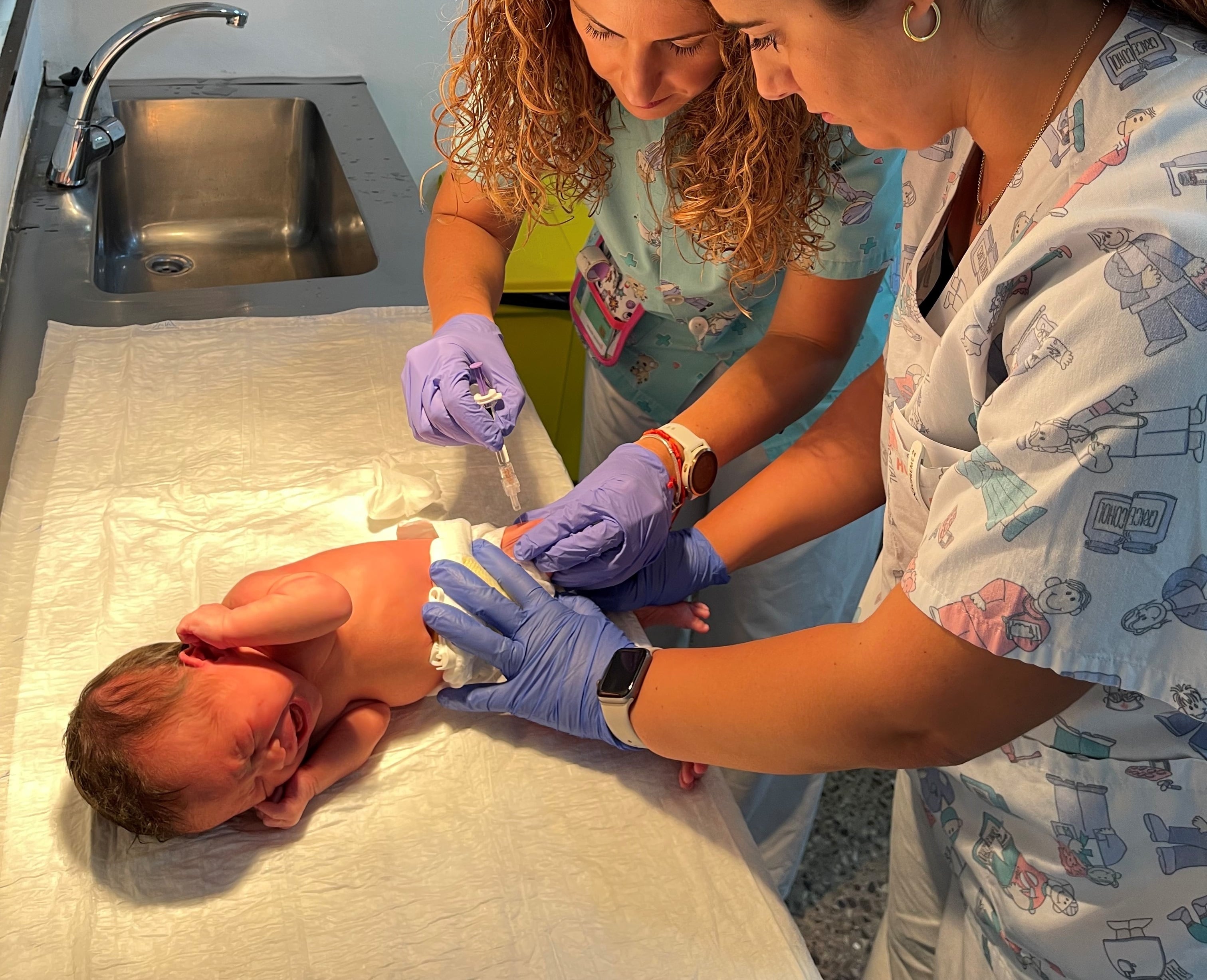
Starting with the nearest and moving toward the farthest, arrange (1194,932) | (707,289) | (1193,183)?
(1193,183)
(1194,932)
(707,289)

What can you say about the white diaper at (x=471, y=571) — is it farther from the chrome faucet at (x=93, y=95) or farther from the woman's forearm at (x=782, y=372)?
the chrome faucet at (x=93, y=95)

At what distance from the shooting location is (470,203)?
1.79 meters

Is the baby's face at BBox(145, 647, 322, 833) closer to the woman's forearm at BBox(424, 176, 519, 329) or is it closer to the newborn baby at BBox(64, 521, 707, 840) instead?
the newborn baby at BBox(64, 521, 707, 840)

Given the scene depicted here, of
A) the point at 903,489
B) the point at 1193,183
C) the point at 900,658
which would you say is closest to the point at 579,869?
the point at 900,658

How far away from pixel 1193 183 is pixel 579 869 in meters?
0.83

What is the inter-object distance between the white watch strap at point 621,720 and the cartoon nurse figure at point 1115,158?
65cm

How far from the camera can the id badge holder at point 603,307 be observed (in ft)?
5.80

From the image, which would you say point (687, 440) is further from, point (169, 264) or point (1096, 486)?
point (169, 264)

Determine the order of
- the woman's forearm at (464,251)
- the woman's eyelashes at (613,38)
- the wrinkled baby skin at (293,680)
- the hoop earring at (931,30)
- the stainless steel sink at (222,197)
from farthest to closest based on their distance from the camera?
the stainless steel sink at (222,197)
the woman's forearm at (464,251)
the woman's eyelashes at (613,38)
the wrinkled baby skin at (293,680)
the hoop earring at (931,30)

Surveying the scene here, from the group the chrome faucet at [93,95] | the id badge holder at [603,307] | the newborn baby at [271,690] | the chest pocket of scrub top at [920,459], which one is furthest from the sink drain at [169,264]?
the chest pocket of scrub top at [920,459]

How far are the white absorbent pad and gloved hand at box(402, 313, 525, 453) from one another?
0.09 m

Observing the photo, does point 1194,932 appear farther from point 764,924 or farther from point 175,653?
point 175,653

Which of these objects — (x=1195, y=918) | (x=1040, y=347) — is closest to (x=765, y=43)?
(x=1040, y=347)

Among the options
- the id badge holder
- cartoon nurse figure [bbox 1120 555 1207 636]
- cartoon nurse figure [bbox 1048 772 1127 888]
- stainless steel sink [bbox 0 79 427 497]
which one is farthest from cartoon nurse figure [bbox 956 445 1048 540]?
stainless steel sink [bbox 0 79 427 497]
